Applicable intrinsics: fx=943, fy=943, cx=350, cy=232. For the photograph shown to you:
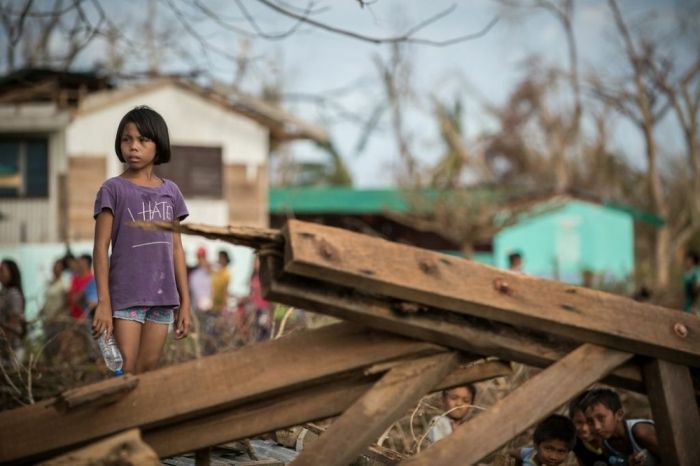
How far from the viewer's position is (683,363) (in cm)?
324

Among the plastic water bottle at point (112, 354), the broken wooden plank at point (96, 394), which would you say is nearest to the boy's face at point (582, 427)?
the plastic water bottle at point (112, 354)

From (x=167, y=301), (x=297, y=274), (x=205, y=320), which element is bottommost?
(x=205, y=320)

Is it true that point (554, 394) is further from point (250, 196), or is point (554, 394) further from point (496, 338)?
point (250, 196)

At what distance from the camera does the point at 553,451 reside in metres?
4.29

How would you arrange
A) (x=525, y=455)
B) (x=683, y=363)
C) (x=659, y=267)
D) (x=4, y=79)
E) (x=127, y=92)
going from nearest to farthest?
1. (x=683, y=363)
2. (x=525, y=455)
3. (x=4, y=79)
4. (x=127, y=92)
5. (x=659, y=267)

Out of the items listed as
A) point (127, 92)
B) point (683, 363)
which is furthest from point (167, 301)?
point (127, 92)

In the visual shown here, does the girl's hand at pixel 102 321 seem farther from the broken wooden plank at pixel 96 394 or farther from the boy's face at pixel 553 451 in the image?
the boy's face at pixel 553 451

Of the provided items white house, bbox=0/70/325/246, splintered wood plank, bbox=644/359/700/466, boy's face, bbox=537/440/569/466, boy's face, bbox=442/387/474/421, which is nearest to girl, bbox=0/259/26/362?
boy's face, bbox=442/387/474/421

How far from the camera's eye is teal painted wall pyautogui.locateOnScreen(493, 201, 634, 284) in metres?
26.4

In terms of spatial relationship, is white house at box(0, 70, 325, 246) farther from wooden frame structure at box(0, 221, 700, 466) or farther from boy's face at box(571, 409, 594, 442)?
wooden frame structure at box(0, 221, 700, 466)

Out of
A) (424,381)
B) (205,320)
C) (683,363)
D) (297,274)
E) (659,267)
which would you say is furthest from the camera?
(659,267)

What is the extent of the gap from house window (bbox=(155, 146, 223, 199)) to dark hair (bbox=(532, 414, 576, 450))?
57.3 feet

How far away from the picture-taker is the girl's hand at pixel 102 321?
344cm

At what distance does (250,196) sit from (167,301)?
18.2m
